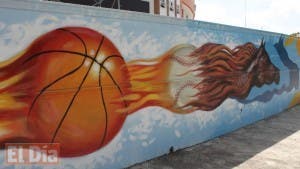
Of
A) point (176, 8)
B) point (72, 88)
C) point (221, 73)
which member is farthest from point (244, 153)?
point (176, 8)

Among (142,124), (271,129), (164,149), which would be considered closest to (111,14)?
(142,124)

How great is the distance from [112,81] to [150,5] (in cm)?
2568

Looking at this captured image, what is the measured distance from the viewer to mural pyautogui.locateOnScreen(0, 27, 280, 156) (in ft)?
13.1

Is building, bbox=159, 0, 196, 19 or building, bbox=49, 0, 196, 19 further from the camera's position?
building, bbox=159, 0, 196, 19

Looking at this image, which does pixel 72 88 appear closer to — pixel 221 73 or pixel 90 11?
pixel 90 11

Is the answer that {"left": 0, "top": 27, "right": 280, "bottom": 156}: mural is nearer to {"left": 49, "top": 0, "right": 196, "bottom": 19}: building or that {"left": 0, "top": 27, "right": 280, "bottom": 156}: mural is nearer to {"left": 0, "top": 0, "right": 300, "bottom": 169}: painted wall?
{"left": 0, "top": 0, "right": 300, "bottom": 169}: painted wall

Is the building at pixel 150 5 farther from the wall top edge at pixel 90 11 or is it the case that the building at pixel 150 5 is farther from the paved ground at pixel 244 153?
the paved ground at pixel 244 153

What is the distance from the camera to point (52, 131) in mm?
4367

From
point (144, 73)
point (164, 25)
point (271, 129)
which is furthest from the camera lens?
point (271, 129)

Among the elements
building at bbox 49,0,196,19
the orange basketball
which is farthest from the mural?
building at bbox 49,0,196,19

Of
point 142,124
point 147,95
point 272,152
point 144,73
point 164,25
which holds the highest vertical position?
point 164,25

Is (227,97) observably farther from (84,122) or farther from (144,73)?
(84,122)

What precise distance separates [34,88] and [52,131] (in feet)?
2.15

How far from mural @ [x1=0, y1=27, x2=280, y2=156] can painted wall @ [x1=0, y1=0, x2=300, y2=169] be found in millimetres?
14
